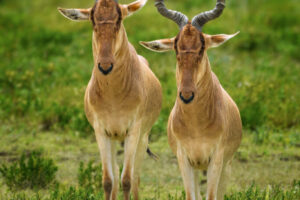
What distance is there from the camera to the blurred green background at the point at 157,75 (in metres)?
9.55

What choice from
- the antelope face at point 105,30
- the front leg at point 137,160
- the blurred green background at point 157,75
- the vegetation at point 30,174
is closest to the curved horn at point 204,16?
the antelope face at point 105,30

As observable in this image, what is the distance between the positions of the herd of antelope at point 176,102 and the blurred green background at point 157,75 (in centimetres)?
172

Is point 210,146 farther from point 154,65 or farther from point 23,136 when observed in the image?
point 154,65

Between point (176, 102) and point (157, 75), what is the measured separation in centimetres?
589

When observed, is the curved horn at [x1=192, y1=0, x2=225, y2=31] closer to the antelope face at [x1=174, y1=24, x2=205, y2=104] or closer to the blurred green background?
the antelope face at [x1=174, y1=24, x2=205, y2=104]

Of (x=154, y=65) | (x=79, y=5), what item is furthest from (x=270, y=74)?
(x=79, y=5)

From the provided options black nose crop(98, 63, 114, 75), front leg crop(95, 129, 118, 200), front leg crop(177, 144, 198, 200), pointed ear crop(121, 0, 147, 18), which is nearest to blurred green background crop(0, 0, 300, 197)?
front leg crop(95, 129, 118, 200)

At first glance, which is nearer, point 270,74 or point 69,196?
point 69,196

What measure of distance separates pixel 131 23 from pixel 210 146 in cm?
1002

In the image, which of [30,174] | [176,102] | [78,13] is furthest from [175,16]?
[30,174]

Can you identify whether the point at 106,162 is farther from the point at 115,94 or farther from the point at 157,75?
the point at 157,75

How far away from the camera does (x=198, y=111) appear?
5.72 m

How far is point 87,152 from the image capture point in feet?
31.2

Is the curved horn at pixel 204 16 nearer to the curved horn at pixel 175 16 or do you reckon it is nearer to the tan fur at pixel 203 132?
the curved horn at pixel 175 16
